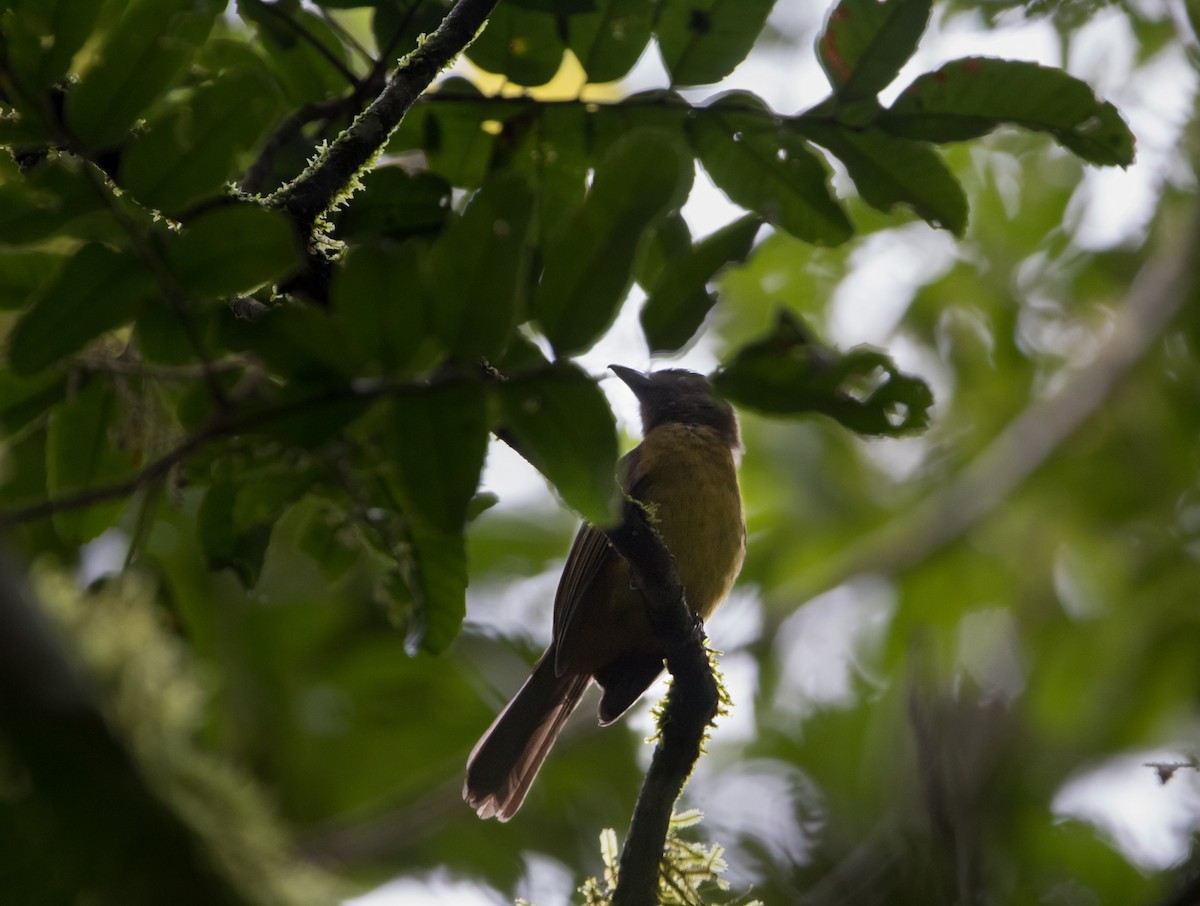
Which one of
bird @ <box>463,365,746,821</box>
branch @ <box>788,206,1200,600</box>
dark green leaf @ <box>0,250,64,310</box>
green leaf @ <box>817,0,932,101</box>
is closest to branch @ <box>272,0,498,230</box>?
dark green leaf @ <box>0,250,64,310</box>

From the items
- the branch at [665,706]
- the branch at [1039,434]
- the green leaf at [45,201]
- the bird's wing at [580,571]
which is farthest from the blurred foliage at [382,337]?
the bird's wing at [580,571]

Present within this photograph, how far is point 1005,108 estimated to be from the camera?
294 cm

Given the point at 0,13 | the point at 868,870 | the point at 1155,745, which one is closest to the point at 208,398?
the point at 0,13

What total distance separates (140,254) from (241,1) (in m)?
1.17

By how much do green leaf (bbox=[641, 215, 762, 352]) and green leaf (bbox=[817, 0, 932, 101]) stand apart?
81 centimetres

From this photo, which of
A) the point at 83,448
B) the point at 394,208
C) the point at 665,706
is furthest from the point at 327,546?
the point at 665,706

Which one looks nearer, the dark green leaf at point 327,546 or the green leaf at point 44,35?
the green leaf at point 44,35

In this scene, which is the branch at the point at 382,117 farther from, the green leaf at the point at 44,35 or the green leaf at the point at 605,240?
the green leaf at the point at 605,240

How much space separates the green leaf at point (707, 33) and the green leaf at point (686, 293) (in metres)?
0.80

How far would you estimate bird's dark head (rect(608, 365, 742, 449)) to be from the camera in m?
5.33

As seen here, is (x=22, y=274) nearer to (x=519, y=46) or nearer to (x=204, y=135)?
(x=204, y=135)

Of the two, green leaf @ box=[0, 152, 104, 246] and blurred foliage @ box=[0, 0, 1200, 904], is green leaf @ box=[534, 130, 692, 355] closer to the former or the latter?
blurred foliage @ box=[0, 0, 1200, 904]

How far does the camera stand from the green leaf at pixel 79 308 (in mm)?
2129

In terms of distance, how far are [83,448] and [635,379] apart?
2.82 meters
